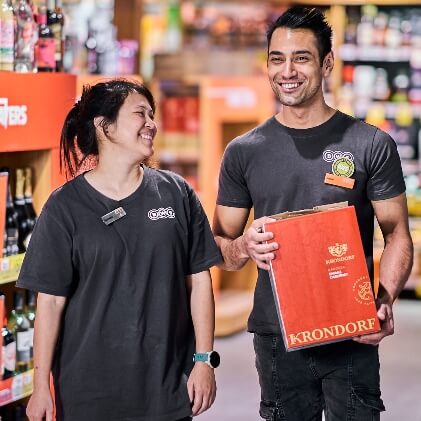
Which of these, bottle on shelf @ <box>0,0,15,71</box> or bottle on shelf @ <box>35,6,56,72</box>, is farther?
bottle on shelf @ <box>35,6,56,72</box>

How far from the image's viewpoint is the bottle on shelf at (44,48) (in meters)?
3.98

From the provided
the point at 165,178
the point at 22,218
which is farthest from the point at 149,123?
the point at 22,218

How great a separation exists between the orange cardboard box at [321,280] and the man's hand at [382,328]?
0.03 metres

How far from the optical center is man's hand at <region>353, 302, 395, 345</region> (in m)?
2.94

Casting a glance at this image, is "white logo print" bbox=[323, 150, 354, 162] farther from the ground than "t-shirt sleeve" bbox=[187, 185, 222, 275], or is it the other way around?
"white logo print" bbox=[323, 150, 354, 162]

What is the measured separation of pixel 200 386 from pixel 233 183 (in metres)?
0.69

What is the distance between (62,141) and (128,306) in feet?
1.93

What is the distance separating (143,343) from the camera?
2830 mm

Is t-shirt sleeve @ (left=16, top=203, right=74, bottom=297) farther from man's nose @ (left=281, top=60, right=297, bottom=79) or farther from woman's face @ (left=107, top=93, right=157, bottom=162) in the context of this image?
man's nose @ (left=281, top=60, right=297, bottom=79)

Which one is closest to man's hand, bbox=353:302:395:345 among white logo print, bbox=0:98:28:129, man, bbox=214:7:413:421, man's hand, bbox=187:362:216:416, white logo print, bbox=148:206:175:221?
man, bbox=214:7:413:421

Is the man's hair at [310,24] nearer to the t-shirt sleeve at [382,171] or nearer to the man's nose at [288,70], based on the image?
the man's nose at [288,70]

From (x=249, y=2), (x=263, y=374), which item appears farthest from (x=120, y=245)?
(x=249, y=2)

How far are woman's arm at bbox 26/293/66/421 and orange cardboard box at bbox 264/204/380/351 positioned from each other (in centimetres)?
62

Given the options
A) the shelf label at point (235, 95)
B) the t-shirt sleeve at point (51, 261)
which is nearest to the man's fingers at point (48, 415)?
the t-shirt sleeve at point (51, 261)
